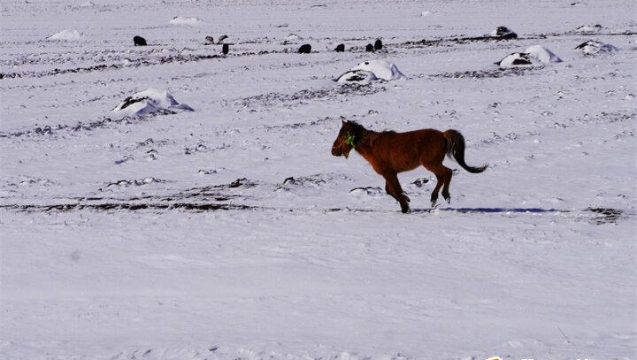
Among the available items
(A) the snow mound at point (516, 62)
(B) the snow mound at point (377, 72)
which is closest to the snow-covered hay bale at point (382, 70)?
(B) the snow mound at point (377, 72)

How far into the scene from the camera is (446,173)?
954 cm

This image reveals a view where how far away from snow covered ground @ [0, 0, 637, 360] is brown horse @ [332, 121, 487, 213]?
51 centimetres

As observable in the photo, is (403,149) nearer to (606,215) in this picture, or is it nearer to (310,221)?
(310,221)

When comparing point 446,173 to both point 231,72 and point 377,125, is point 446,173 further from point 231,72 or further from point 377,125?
point 231,72

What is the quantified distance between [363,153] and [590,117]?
412 inches

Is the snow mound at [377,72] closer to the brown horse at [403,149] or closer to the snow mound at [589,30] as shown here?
the brown horse at [403,149]

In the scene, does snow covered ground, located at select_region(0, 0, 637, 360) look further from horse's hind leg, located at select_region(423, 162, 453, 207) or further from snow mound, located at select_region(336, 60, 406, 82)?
snow mound, located at select_region(336, 60, 406, 82)

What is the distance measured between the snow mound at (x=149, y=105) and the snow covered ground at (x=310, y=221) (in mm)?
429

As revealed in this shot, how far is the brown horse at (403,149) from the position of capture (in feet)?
30.6

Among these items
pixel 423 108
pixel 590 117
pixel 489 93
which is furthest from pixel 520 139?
pixel 489 93

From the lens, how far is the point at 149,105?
2041cm

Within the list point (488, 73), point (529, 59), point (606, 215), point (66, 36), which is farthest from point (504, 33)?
point (606, 215)

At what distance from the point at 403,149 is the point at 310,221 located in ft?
4.69

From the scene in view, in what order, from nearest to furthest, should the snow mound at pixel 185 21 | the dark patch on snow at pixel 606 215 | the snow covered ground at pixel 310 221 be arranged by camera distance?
the snow covered ground at pixel 310 221, the dark patch on snow at pixel 606 215, the snow mound at pixel 185 21
